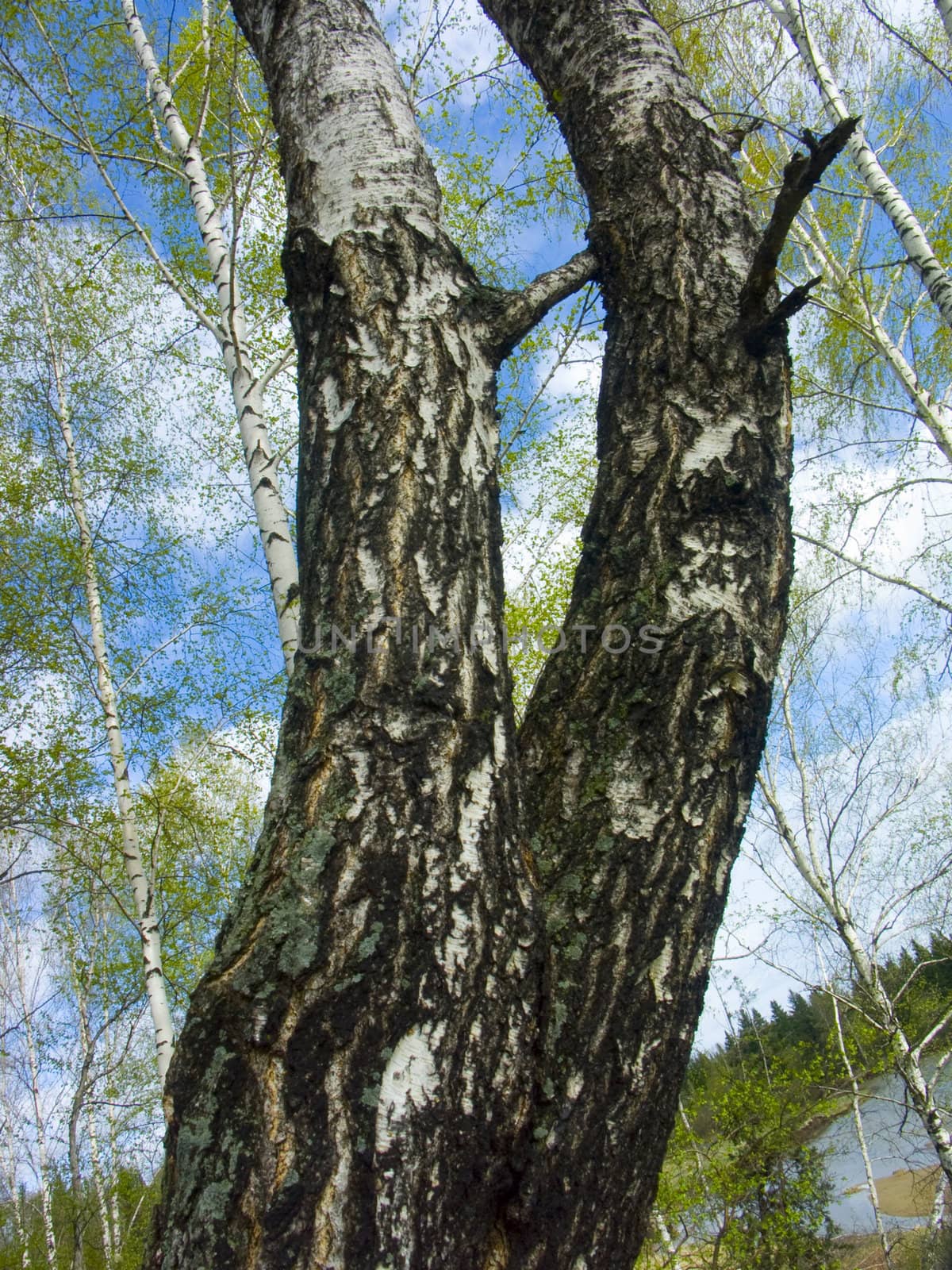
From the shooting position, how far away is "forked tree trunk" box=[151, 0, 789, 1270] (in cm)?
81

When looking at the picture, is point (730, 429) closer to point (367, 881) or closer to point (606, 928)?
point (606, 928)

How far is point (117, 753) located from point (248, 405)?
12.2 ft

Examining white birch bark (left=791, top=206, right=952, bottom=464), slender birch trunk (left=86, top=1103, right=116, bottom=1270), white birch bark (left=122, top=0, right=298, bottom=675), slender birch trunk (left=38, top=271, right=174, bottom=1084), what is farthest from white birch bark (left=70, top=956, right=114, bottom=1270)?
white birch bark (left=791, top=206, right=952, bottom=464)

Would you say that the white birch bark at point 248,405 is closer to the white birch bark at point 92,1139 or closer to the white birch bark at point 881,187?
the white birch bark at point 881,187

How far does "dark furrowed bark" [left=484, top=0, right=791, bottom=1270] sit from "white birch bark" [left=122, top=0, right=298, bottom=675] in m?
2.40

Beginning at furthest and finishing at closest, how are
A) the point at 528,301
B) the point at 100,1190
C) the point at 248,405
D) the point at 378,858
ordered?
1. the point at 100,1190
2. the point at 248,405
3. the point at 528,301
4. the point at 378,858

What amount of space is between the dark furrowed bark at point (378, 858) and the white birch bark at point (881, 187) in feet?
16.2

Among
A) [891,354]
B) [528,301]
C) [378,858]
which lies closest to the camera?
[378,858]

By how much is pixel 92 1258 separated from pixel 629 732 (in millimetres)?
17238

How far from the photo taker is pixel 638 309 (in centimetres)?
142

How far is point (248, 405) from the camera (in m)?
4.31

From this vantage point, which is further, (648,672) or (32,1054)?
(32,1054)

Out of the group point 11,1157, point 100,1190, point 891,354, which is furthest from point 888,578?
point 11,1157

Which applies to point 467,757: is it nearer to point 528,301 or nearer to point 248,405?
point 528,301
